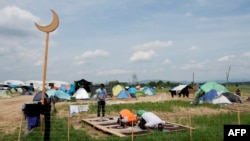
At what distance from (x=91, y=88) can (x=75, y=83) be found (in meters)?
3.27

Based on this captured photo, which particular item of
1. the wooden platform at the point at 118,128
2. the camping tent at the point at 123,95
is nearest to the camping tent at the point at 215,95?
the camping tent at the point at 123,95

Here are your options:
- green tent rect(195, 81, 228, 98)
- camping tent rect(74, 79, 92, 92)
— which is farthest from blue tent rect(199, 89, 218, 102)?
camping tent rect(74, 79, 92, 92)

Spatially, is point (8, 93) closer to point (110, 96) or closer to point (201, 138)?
point (110, 96)

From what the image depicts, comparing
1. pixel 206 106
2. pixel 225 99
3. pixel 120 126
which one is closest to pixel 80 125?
pixel 120 126

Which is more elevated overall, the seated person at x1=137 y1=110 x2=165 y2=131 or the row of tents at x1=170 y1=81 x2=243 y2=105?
the row of tents at x1=170 y1=81 x2=243 y2=105

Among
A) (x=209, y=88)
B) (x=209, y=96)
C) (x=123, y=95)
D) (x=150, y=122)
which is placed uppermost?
(x=209, y=88)

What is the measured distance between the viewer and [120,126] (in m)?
12.5

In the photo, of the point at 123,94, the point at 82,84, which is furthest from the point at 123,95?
the point at 82,84

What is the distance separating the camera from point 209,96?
2580cm

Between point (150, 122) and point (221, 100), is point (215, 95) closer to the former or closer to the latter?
point (221, 100)

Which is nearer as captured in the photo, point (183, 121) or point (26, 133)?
point (26, 133)

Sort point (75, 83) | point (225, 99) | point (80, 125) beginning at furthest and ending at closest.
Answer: point (75, 83), point (225, 99), point (80, 125)

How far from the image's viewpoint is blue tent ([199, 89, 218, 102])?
25562mm

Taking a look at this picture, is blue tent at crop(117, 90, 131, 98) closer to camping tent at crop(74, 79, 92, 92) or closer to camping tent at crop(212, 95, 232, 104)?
camping tent at crop(74, 79, 92, 92)
